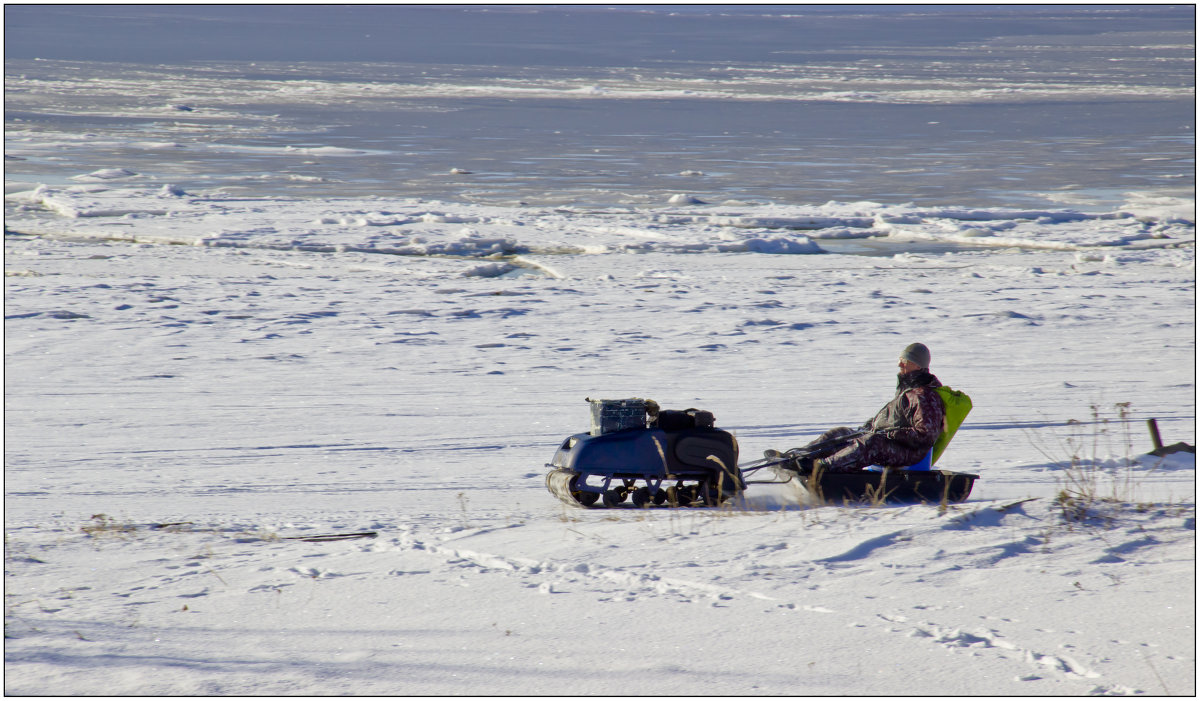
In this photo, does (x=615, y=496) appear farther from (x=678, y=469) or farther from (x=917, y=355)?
(x=917, y=355)

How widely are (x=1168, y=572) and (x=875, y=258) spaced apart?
40.0 ft

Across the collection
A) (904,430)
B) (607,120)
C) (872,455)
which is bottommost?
(872,455)

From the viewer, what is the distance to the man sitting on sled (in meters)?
5.54

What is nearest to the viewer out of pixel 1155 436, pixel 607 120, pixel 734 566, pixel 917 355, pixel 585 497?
pixel 734 566

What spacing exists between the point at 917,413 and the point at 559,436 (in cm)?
272

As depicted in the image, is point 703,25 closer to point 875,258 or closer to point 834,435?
point 875,258

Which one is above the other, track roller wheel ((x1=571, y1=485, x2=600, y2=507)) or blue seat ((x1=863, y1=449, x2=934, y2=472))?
blue seat ((x1=863, y1=449, x2=934, y2=472))

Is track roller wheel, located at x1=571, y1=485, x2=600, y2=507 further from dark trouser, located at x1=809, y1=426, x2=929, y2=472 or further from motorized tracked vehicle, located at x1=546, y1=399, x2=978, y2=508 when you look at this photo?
dark trouser, located at x1=809, y1=426, x2=929, y2=472

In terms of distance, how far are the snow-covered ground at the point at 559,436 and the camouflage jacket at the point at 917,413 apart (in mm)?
472

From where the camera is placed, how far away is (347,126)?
3634 centimetres

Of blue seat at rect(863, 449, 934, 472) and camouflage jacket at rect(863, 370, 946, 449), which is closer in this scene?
camouflage jacket at rect(863, 370, 946, 449)

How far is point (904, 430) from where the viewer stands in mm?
5578

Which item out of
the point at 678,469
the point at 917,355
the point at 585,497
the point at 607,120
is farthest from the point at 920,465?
the point at 607,120

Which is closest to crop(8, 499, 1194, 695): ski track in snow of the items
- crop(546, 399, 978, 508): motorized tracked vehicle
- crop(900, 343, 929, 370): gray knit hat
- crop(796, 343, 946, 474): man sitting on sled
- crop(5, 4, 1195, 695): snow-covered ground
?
crop(5, 4, 1195, 695): snow-covered ground
